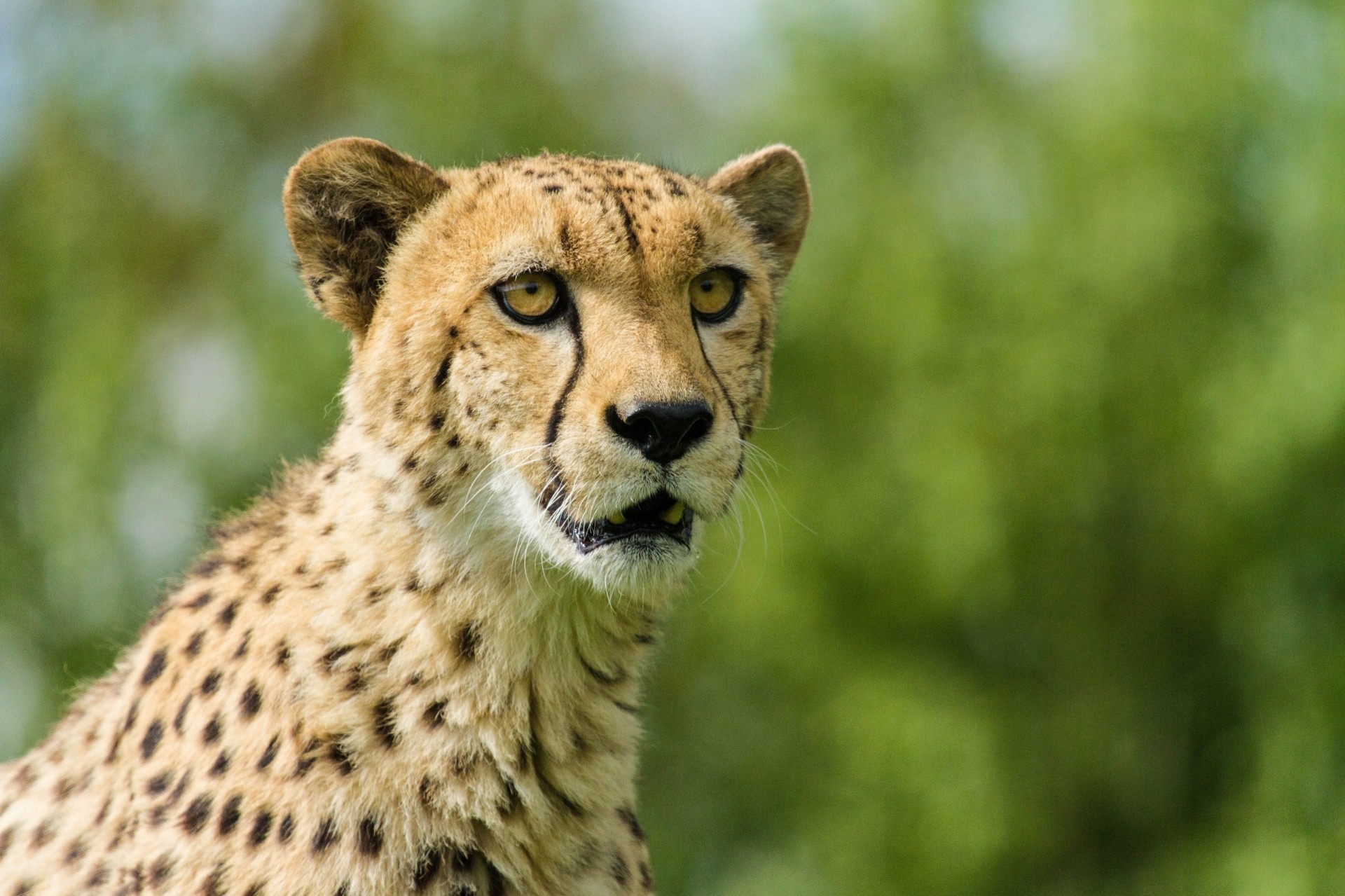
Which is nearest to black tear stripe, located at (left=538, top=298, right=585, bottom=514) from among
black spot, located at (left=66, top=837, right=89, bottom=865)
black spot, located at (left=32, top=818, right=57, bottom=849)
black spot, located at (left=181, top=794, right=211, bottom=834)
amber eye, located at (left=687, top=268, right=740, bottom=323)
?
amber eye, located at (left=687, top=268, right=740, bottom=323)

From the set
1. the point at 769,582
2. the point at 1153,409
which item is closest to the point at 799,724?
the point at 769,582

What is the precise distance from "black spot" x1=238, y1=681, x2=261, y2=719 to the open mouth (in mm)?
736

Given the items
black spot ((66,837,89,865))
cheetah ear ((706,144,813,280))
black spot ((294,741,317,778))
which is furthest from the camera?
cheetah ear ((706,144,813,280))

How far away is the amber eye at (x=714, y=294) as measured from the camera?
12.1ft

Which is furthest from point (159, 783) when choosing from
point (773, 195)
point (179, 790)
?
point (773, 195)

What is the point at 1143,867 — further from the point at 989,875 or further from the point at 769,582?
the point at 769,582

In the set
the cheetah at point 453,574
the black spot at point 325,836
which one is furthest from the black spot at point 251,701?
the black spot at point 325,836

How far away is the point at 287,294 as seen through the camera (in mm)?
17078

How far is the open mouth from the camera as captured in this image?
3.39 m

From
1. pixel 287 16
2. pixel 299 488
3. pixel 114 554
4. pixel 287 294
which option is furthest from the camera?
pixel 287 16

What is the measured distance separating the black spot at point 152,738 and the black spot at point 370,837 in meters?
0.55

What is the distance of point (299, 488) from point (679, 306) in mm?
1067

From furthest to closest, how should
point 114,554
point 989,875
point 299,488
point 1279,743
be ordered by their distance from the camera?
point 989,875
point 1279,743
point 114,554
point 299,488

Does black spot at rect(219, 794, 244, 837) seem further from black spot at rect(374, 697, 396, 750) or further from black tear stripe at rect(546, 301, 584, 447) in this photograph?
black tear stripe at rect(546, 301, 584, 447)
